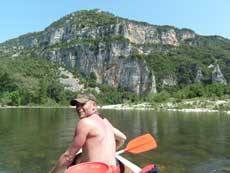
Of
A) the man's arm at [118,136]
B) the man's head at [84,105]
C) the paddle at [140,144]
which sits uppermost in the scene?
the man's head at [84,105]

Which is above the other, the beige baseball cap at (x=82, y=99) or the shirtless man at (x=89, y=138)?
the beige baseball cap at (x=82, y=99)

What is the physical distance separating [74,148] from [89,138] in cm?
35

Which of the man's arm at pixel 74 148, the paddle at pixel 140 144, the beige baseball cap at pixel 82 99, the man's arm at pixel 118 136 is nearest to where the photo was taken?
the man's arm at pixel 74 148

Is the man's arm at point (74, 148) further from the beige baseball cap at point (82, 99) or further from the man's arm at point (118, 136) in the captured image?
the man's arm at point (118, 136)

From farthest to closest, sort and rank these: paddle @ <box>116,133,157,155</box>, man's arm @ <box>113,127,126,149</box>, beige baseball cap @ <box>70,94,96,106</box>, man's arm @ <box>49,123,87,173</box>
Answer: paddle @ <box>116,133,157,155</box> < man's arm @ <box>113,127,126,149</box> < beige baseball cap @ <box>70,94,96,106</box> < man's arm @ <box>49,123,87,173</box>

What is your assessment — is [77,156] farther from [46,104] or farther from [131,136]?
[46,104]

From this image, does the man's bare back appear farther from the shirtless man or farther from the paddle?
the paddle

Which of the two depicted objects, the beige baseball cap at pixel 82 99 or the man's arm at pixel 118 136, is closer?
the beige baseball cap at pixel 82 99

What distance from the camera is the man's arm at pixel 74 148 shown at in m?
7.45

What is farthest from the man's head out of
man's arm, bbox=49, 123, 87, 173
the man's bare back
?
man's arm, bbox=49, 123, 87, 173

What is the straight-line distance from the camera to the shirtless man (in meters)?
7.47

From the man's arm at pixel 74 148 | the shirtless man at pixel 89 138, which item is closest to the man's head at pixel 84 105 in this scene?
the shirtless man at pixel 89 138

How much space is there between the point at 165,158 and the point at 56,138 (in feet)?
36.9

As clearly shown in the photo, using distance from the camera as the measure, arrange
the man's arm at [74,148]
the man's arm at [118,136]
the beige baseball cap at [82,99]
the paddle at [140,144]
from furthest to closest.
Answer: the paddle at [140,144] → the man's arm at [118,136] → the beige baseball cap at [82,99] → the man's arm at [74,148]
